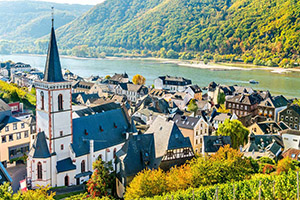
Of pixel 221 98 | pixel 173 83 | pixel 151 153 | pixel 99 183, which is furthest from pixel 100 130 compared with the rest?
pixel 173 83

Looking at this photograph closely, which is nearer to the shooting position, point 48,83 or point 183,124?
point 48,83

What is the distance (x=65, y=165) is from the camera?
2906cm

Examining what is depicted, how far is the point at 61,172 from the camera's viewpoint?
28531 millimetres

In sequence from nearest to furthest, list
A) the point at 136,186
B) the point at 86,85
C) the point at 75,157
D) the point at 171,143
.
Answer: the point at 136,186, the point at 171,143, the point at 75,157, the point at 86,85

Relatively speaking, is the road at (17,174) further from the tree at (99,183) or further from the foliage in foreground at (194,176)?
the foliage in foreground at (194,176)

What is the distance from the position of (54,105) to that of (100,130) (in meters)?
6.14

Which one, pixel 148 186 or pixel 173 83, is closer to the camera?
pixel 148 186

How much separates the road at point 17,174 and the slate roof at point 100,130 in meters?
5.74

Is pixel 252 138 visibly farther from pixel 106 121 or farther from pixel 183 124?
pixel 106 121

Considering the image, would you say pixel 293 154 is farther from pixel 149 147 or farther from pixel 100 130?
pixel 100 130

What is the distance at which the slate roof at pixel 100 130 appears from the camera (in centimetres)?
3067

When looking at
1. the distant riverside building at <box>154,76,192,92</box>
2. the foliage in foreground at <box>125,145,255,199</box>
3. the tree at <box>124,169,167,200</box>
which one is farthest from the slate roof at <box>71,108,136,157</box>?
the distant riverside building at <box>154,76,192,92</box>

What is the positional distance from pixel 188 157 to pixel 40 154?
494 inches

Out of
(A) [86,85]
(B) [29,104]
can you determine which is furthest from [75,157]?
(A) [86,85]
